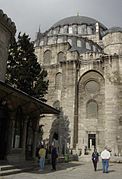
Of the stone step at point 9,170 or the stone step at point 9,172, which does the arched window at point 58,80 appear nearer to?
the stone step at point 9,170

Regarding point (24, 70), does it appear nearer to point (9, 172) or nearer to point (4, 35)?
point (4, 35)

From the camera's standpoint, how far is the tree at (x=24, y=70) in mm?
19359

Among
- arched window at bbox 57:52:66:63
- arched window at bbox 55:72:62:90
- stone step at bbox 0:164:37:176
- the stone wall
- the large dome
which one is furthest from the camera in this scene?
the large dome

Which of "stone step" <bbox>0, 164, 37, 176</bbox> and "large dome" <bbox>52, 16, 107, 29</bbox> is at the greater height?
"large dome" <bbox>52, 16, 107, 29</bbox>

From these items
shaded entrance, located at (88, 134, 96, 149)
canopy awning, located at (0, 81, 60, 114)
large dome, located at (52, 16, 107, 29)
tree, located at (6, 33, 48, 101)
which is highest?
large dome, located at (52, 16, 107, 29)

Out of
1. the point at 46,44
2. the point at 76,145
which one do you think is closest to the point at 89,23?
the point at 46,44

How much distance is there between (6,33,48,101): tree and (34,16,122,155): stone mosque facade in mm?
7028

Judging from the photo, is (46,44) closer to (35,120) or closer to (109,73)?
(109,73)

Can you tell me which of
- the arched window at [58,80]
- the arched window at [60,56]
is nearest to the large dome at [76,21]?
the arched window at [60,56]

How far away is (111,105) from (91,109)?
2.65 metres

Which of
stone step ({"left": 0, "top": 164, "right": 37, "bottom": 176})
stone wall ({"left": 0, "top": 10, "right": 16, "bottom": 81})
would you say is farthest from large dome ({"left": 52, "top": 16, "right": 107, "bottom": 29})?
stone step ({"left": 0, "top": 164, "right": 37, "bottom": 176})

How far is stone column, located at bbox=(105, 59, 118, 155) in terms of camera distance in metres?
23.8

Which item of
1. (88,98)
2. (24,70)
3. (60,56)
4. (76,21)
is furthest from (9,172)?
(76,21)

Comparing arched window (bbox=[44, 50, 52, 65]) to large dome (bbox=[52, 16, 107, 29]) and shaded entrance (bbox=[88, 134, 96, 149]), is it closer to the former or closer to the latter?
large dome (bbox=[52, 16, 107, 29])
